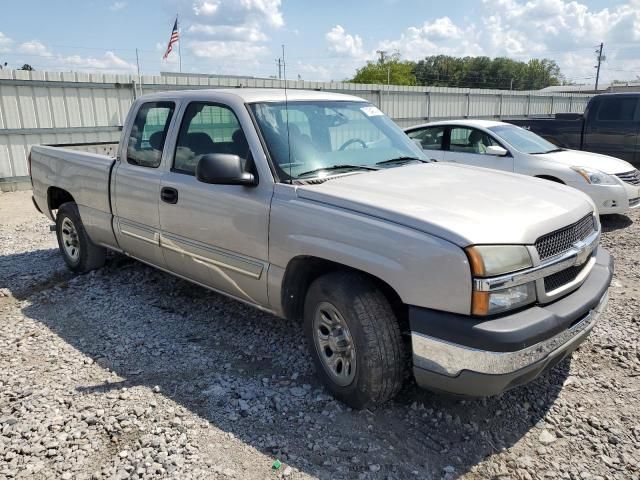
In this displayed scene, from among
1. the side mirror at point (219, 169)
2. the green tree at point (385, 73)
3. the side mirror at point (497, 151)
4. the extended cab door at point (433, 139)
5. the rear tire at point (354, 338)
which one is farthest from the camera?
the green tree at point (385, 73)

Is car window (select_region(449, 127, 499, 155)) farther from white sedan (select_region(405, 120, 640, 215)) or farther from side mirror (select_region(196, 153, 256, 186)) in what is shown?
side mirror (select_region(196, 153, 256, 186))

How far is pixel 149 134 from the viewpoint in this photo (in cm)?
470

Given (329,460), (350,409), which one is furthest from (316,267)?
(329,460)

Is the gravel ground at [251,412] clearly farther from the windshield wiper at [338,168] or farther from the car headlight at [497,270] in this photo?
the windshield wiper at [338,168]

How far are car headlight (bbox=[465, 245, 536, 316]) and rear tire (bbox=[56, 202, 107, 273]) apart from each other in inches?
174

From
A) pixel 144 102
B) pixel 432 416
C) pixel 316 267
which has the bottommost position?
pixel 432 416

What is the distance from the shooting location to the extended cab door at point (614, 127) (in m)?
10.2

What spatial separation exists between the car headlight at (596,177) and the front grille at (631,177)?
315 mm

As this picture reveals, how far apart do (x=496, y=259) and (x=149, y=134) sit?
328 centimetres

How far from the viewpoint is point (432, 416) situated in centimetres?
328

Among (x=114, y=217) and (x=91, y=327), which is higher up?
(x=114, y=217)

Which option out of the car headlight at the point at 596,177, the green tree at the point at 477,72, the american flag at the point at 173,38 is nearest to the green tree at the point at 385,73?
the green tree at the point at 477,72

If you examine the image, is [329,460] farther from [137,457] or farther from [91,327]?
[91,327]

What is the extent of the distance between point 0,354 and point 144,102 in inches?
94.4
